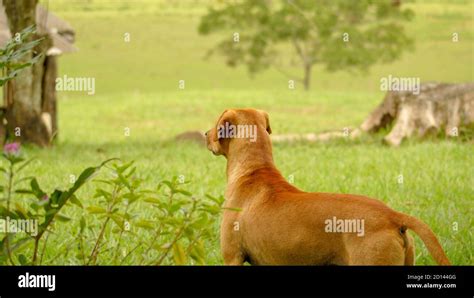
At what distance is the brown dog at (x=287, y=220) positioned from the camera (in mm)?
4477

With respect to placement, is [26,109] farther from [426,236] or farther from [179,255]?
[426,236]

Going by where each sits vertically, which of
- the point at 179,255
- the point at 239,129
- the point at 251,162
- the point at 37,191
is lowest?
the point at 179,255

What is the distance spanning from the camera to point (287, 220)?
189 inches

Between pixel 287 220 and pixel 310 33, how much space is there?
107 ft

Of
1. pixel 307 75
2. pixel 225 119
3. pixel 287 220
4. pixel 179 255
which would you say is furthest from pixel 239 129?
pixel 307 75

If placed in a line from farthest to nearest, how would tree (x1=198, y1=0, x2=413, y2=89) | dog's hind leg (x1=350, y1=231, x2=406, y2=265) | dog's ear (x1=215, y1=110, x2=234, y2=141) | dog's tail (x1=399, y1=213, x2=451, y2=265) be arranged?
tree (x1=198, y1=0, x2=413, y2=89) < dog's ear (x1=215, y1=110, x2=234, y2=141) < dog's tail (x1=399, y1=213, x2=451, y2=265) < dog's hind leg (x1=350, y1=231, x2=406, y2=265)

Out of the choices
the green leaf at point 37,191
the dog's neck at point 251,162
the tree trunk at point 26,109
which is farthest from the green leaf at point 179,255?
the tree trunk at point 26,109

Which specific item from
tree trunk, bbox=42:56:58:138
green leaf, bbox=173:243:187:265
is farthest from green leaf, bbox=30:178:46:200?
tree trunk, bbox=42:56:58:138

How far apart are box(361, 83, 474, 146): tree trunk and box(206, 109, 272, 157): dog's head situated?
8.03 m

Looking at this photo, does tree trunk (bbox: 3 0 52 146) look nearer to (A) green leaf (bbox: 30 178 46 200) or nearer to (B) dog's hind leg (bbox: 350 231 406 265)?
(A) green leaf (bbox: 30 178 46 200)

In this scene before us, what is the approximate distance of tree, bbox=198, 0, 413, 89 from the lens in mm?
35781

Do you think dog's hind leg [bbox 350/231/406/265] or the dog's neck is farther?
the dog's neck
